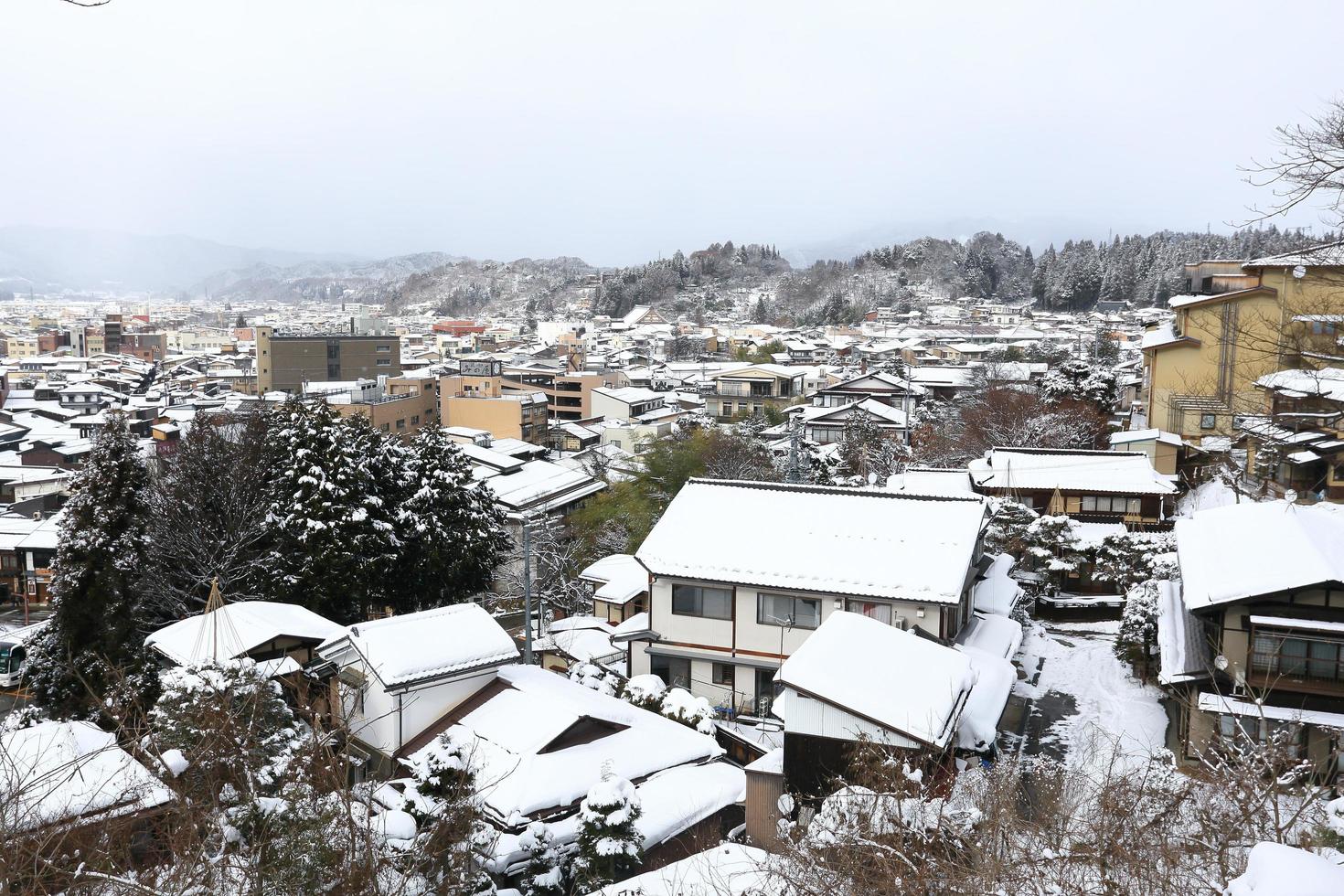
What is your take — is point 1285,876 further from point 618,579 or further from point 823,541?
point 618,579

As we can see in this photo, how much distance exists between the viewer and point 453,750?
615cm

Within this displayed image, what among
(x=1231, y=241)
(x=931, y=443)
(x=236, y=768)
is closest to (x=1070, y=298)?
(x=1231, y=241)

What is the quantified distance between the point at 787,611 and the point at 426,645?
3.65m

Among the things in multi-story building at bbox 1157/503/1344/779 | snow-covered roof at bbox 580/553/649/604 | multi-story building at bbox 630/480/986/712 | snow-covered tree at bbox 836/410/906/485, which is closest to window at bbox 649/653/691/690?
multi-story building at bbox 630/480/986/712

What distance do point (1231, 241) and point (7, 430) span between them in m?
77.9

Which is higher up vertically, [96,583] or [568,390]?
[568,390]

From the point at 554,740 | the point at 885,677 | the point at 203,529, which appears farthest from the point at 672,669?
the point at 203,529

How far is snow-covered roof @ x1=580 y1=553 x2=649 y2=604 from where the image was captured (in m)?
13.5

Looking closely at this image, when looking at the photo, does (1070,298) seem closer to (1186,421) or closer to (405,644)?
(1186,421)

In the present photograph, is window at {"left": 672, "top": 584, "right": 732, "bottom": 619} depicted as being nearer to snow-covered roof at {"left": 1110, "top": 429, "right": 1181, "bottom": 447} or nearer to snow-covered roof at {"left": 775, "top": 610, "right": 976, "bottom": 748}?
snow-covered roof at {"left": 775, "top": 610, "right": 976, "bottom": 748}

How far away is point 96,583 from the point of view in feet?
36.4

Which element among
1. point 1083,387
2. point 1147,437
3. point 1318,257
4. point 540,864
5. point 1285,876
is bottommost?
point 540,864

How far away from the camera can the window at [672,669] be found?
1055cm

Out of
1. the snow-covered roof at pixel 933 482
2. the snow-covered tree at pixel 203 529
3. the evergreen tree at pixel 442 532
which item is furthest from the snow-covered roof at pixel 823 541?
the snow-covered tree at pixel 203 529
